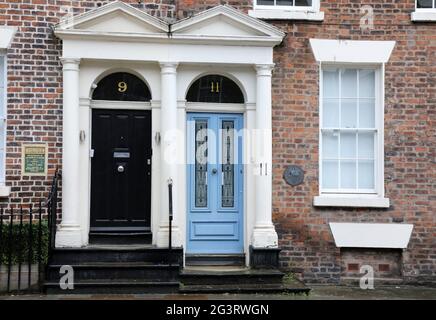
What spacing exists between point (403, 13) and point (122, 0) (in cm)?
433

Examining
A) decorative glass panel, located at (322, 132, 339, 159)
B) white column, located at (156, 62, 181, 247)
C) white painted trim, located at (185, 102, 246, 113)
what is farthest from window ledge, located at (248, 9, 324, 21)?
decorative glass panel, located at (322, 132, 339, 159)

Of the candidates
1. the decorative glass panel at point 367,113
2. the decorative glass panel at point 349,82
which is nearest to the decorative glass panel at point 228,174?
the decorative glass panel at point 349,82

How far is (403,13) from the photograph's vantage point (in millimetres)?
10102

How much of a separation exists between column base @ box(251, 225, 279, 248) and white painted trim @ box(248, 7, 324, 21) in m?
3.19

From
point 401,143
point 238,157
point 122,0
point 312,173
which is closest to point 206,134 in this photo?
point 238,157

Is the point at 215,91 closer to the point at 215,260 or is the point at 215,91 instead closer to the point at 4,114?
the point at 215,260

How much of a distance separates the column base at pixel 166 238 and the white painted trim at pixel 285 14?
3.46 m

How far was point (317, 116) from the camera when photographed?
9992 mm

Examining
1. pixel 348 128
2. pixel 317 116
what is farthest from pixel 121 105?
pixel 348 128

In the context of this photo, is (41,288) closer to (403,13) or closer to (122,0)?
(122,0)

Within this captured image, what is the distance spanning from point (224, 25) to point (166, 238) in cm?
327

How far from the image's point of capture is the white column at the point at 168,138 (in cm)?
945

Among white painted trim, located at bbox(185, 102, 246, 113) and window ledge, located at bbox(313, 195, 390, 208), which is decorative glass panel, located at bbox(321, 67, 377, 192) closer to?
window ledge, located at bbox(313, 195, 390, 208)

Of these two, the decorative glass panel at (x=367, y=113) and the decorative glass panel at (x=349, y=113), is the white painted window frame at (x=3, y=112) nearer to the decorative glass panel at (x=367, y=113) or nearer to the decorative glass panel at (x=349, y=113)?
the decorative glass panel at (x=349, y=113)
